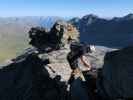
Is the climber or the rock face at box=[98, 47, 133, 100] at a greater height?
the rock face at box=[98, 47, 133, 100]

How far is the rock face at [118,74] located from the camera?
28891mm

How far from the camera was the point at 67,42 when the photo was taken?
208 ft

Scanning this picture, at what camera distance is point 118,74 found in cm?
3030

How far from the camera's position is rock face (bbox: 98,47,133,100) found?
94.8 feet

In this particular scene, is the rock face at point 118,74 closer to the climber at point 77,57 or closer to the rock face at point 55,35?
the climber at point 77,57

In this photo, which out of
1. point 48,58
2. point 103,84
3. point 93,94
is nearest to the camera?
point 103,84

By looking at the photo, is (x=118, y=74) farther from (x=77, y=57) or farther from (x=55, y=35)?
(x=55, y=35)

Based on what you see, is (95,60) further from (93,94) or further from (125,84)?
(125,84)

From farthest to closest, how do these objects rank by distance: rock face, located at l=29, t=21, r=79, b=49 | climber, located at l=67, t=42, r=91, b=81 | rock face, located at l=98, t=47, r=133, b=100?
rock face, located at l=29, t=21, r=79, b=49 → climber, located at l=67, t=42, r=91, b=81 → rock face, located at l=98, t=47, r=133, b=100

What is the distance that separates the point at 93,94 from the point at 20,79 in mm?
33017

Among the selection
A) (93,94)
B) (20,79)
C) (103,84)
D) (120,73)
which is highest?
(120,73)

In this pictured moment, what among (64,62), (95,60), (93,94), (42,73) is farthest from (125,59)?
(95,60)

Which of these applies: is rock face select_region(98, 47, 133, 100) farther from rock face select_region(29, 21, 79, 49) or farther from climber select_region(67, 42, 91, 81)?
rock face select_region(29, 21, 79, 49)

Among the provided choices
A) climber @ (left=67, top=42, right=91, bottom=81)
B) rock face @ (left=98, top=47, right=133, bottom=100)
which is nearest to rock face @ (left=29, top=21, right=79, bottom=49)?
climber @ (left=67, top=42, right=91, bottom=81)
